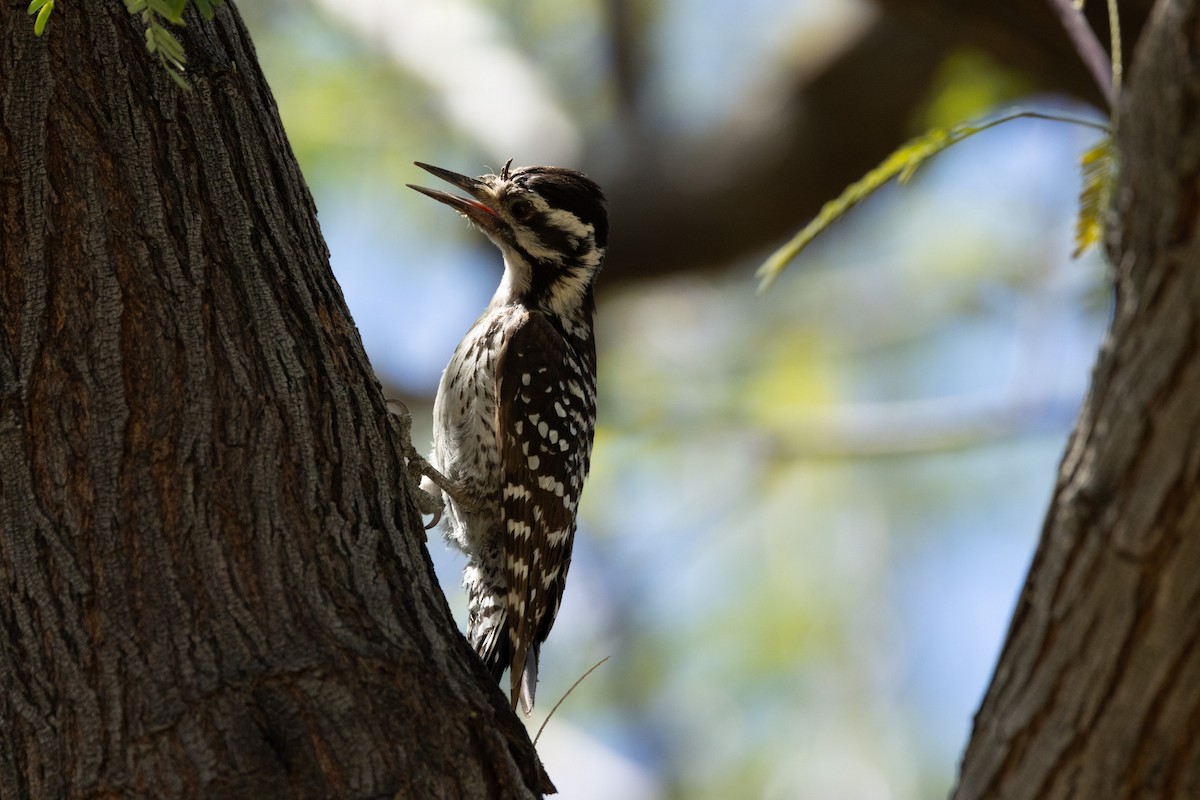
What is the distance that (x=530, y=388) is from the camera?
174 inches

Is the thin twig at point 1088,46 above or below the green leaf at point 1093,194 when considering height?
above

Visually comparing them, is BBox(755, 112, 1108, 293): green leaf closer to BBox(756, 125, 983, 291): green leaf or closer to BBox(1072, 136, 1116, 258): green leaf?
BBox(756, 125, 983, 291): green leaf

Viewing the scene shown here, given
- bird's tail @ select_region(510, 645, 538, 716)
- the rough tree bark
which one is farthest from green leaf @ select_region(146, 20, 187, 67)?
bird's tail @ select_region(510, 645, 538, 716)

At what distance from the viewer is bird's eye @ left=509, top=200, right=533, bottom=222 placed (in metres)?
4.71

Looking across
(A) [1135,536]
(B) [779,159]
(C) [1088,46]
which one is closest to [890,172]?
(C) [1088,46]

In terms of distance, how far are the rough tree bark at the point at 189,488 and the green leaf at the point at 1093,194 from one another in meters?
1.50

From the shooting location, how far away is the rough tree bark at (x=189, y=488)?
87.4 inches

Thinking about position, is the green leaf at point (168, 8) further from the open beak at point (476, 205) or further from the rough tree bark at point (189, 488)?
the open beak at point (476, 205)

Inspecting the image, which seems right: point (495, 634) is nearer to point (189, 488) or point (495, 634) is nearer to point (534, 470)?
point (534, 470)

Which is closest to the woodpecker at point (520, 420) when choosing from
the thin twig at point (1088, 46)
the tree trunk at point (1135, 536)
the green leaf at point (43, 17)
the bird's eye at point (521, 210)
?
the bird's eye at point (521, 210)

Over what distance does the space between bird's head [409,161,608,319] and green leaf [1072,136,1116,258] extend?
7.35 ft

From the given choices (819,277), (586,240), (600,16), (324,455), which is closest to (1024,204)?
(819,277)

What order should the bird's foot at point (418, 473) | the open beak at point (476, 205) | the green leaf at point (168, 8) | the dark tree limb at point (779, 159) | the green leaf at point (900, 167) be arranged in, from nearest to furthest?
the green leaf at point (168, 8) → the green leaf at point (900, 167) → the bird's foot at point (418, 473) → the open beak at point (476, 205) → the dark tree limb at point (779, 159)

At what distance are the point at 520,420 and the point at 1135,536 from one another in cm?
292
